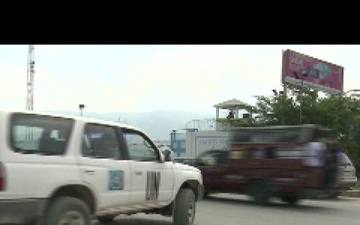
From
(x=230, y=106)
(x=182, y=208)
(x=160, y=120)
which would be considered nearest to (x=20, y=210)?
(x=182, y=208)

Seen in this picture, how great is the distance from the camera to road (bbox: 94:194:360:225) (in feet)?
34.3

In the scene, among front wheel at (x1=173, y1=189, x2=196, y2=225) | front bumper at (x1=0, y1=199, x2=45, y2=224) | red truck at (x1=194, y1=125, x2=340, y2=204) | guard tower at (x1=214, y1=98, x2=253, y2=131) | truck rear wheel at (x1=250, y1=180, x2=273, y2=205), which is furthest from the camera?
guard tower at (x1=214, y1=98, x2=253, y2=131)

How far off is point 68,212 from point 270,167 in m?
8.04

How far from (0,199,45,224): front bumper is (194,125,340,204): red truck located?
26.8 ft

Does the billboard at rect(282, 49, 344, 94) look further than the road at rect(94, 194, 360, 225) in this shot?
Yes

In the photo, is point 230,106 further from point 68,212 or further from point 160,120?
point 160,120

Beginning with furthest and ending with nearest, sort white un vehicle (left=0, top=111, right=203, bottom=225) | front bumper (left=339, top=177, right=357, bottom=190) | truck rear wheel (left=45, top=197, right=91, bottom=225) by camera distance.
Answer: front bumper (left=339, top=177, right=357, bottom=190) → truck rear wheel (left=45, top=197, right=91, bottom=225) → white un vehicle (left=0, top=111, right=203, bottom=225)

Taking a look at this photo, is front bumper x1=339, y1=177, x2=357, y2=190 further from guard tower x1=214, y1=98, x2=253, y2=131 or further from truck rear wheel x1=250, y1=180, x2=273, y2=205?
guard tower x1=214, y1=98, x2=253, y2=131

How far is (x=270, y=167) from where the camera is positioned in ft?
44.9

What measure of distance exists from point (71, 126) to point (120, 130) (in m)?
1.13

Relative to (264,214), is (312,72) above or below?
above

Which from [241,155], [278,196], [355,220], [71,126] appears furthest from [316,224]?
[71,126]

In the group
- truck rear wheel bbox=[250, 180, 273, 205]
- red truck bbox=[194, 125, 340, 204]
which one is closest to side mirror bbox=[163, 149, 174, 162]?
red truck bbox=[194, 125, 340, 204]
